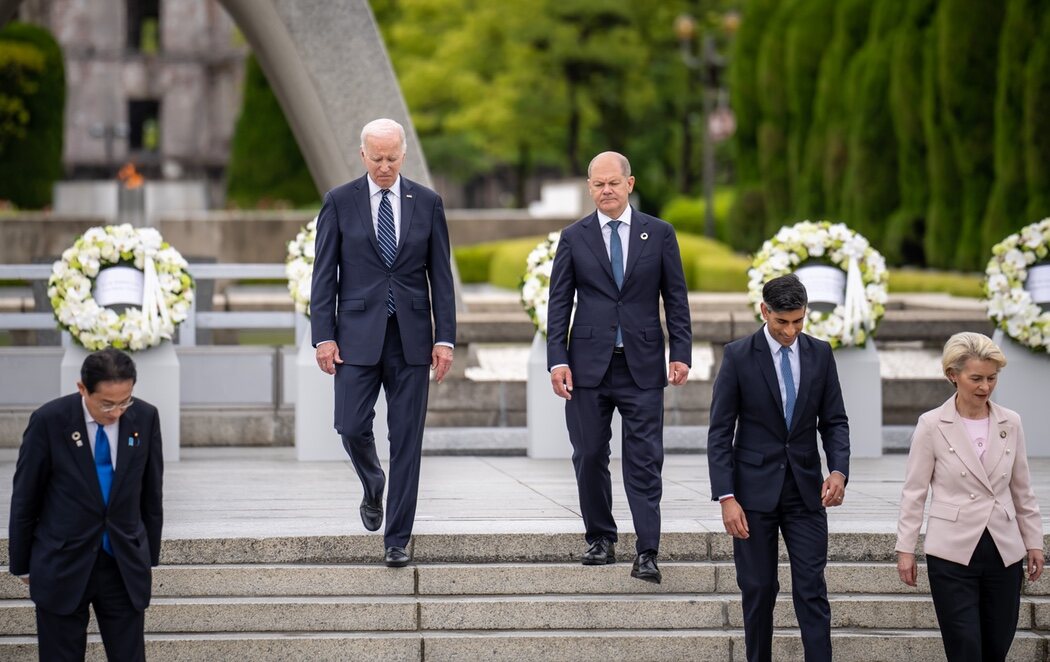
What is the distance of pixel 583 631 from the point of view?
7.08 meters

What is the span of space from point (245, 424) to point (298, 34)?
390 centimetres

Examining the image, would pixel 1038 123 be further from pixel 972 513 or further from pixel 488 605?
pixel 972 513

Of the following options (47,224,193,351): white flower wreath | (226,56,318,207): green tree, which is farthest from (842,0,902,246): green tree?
(226,56,318,207): green tree

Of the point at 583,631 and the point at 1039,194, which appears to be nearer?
the point at 583,631

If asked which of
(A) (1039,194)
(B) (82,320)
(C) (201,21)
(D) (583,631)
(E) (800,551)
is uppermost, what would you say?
(C) (201,21)

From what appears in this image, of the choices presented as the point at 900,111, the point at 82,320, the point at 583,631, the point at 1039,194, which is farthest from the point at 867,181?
the point at 583,631

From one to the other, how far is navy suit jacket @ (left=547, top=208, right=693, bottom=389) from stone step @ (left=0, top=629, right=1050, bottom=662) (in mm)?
1136

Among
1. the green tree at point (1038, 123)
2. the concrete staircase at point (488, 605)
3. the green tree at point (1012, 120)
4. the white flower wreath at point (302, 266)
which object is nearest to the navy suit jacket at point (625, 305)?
the concrete staircase at point (488, 605)

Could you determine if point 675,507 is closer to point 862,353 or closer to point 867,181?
point 862,353

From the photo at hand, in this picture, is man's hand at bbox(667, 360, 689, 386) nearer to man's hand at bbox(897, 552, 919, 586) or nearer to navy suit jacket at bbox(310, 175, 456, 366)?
navy suit jacket at bbox(310, 175, 456, 366)

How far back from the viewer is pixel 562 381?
715 cm

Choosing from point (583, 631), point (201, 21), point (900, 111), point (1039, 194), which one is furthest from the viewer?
point (201, 21)

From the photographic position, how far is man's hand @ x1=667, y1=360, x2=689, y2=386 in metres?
7.04

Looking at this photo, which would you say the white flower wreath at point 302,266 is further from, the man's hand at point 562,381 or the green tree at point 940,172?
the green tree at point 940,172
